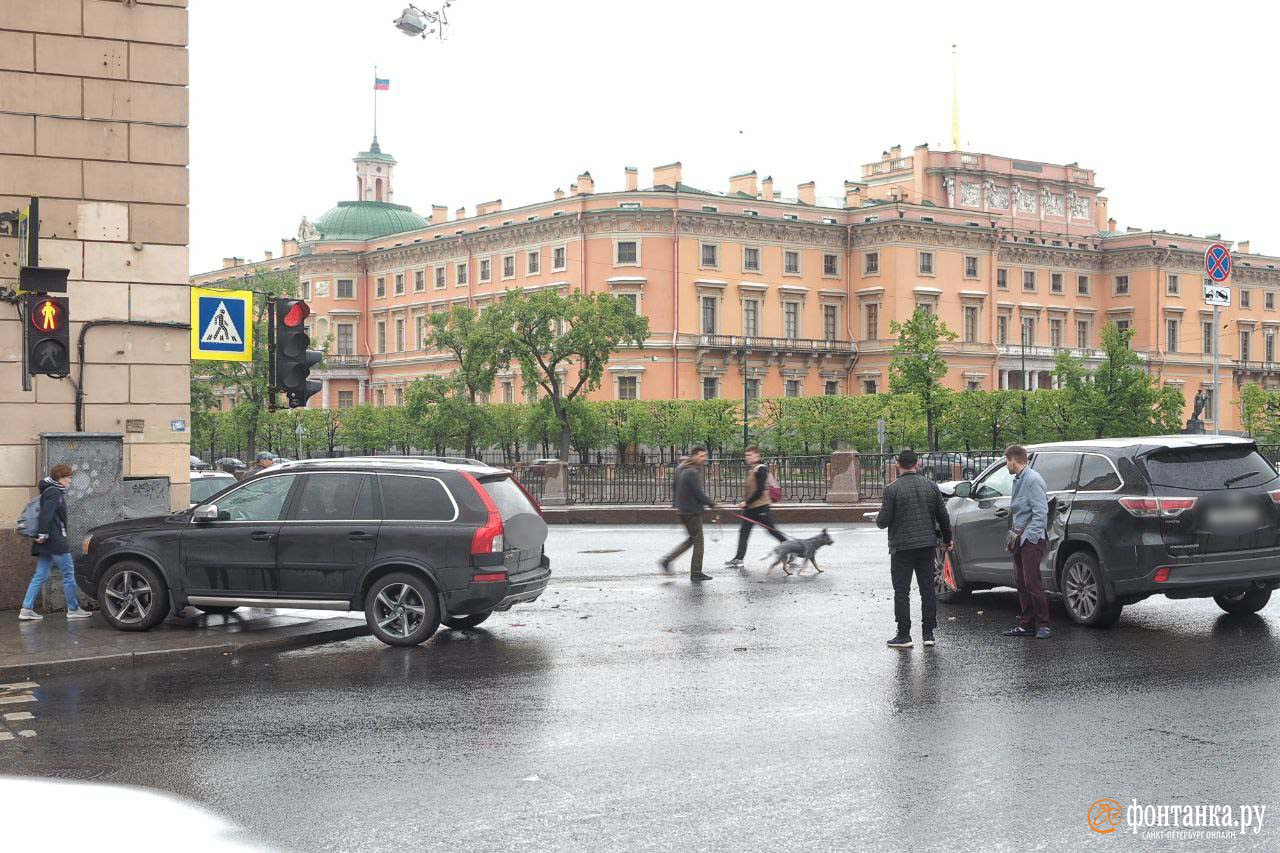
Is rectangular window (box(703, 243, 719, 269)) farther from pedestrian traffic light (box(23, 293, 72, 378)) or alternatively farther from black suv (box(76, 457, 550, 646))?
pedestrian traffic light (box(23, 293, 72, 378))

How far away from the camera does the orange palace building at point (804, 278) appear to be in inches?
3243

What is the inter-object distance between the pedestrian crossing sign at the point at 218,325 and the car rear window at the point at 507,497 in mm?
4284

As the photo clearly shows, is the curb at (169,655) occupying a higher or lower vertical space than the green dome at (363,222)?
lower

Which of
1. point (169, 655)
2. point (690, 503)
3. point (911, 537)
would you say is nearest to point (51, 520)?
point (169, 655)

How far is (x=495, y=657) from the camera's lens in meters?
11.8

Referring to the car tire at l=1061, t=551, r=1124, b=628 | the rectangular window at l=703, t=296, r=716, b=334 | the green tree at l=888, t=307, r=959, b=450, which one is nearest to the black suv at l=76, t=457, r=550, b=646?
the car tire at l=1061, t=551, r=1124, b=628

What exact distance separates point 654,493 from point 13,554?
2214 centimetres

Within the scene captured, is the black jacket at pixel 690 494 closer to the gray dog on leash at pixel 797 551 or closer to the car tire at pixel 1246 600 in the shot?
the gray dog on leash at pixel 797 551

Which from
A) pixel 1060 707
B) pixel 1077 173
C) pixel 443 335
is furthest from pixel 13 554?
pixel 1077 173

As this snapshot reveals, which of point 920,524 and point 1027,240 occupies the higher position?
point 1027,240

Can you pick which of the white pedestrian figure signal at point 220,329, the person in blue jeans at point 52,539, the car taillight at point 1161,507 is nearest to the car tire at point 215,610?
the person in blue jeans at point 52,539

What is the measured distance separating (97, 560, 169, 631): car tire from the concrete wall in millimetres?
1975

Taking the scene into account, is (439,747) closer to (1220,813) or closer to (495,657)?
(495,657)

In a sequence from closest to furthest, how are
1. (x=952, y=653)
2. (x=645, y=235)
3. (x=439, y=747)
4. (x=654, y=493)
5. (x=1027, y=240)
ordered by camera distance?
1. (x=439, y=747)
2. (x=952, y=653)
3. (x=654, y=493)
4. (x=645, y=235)
5. (x=1027, y=240)
